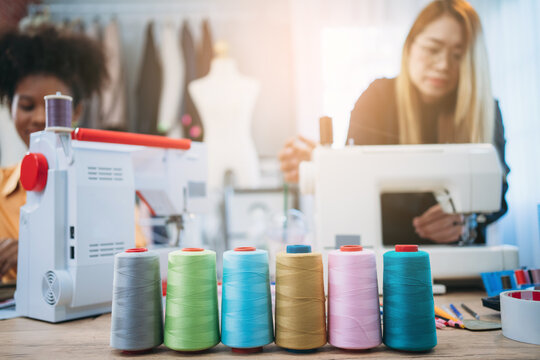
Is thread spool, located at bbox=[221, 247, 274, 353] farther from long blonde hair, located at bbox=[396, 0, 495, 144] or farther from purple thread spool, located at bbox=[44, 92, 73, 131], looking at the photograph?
long blonde hair, located at bbox=[396, 0, 495, 144]

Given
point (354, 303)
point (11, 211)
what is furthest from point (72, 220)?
point (11, 211)

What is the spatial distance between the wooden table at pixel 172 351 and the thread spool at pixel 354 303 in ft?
0.08

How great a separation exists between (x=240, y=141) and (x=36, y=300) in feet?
7.56

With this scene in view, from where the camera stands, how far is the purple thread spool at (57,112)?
32.8 inches

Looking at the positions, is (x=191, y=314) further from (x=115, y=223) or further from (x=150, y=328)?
(x=115, y=223)

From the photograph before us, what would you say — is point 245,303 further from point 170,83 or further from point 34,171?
point 170,83

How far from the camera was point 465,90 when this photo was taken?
1.70 m

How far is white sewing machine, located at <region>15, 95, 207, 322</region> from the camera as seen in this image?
2.63ft

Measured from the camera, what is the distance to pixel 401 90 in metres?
1.80

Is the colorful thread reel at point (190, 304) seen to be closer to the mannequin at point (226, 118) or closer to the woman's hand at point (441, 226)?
the woman's hand at point (441, 226)

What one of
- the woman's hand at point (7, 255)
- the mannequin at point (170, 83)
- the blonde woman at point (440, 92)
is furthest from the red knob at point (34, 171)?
the mannequin at point (170, 83)

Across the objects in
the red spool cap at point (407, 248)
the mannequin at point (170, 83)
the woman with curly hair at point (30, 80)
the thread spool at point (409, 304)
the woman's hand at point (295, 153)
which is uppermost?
the mannequin at point (170, 83)

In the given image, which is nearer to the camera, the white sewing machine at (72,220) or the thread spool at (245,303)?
the thread spool at (245,303)

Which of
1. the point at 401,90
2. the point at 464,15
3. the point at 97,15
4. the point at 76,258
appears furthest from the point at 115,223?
the point at 97,15
